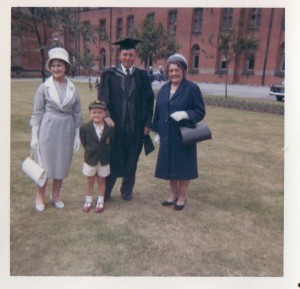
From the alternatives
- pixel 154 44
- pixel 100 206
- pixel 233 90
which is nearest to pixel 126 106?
pixel 100 206

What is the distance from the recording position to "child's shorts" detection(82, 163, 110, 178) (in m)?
2.80

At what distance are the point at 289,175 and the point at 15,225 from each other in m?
2.20

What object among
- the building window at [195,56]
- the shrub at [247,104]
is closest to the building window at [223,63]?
the building window at [195,56]

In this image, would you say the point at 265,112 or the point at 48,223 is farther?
the point at 265,112

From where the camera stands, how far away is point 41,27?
11.2ft

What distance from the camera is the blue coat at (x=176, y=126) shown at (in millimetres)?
2760

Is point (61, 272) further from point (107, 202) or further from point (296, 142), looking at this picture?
point (296, 142)

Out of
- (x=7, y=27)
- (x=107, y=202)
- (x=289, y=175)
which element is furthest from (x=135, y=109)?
(x=289, y=175)

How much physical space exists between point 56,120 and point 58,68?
Result: 42 centimetres

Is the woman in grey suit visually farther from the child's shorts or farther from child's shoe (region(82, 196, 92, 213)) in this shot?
child's shoe (region(82, 196, 92, 213))

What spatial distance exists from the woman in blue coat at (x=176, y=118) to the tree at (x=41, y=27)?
1.05m

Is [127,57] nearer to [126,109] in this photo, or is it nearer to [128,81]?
[128,81]

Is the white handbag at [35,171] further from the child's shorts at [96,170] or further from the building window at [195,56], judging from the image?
the building window at [195,56]

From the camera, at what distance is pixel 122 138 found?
9.78 ft
